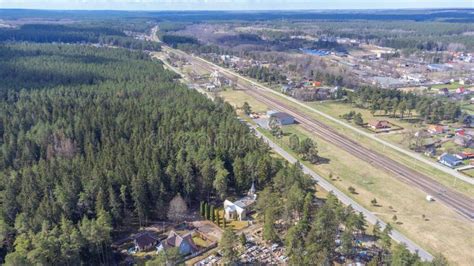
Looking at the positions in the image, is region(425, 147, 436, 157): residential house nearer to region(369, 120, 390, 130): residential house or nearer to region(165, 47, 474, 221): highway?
region(165, 47, 474, 221): highway

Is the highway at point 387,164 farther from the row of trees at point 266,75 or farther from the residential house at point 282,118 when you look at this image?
the row of trees at point 266,75

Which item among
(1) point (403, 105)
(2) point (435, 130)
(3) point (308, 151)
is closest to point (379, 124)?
A: (1) point (403, 105)

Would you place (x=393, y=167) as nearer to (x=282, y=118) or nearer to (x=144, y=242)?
(x=282, y=118)

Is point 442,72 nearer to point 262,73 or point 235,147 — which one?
point 262,73

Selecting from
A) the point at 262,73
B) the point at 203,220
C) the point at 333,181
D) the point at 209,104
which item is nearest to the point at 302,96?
the point at 262,73

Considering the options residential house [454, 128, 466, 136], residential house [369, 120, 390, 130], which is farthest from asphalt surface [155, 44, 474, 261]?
residential house [454, 128, 466, 136]

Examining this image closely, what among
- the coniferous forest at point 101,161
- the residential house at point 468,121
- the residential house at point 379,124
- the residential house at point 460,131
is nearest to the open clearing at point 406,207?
the coniferous forest at point 101,161
